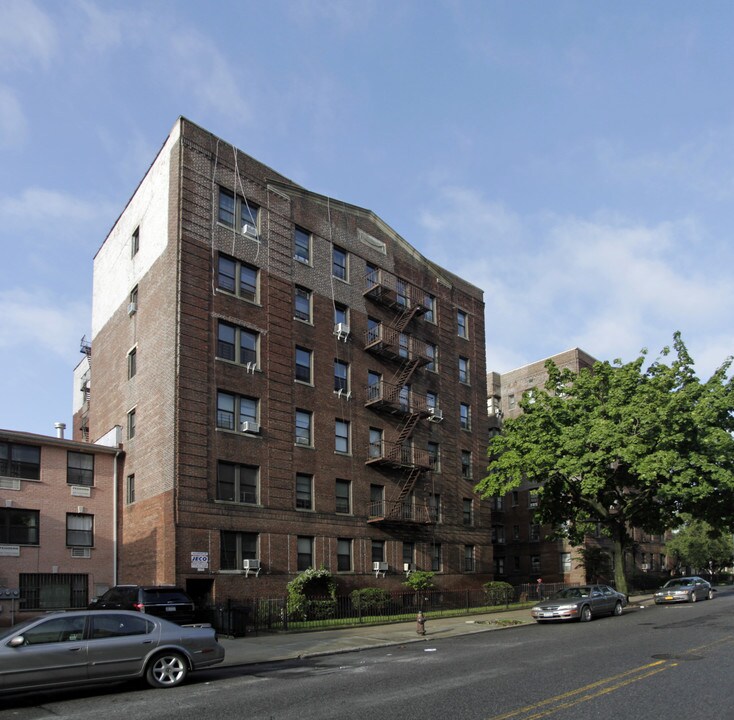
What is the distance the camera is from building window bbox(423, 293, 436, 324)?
4278 centimetres

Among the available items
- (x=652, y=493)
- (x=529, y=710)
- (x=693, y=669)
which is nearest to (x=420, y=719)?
(x=529, y=710)

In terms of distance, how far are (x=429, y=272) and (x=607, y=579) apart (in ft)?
92.5

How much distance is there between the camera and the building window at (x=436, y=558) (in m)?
39.0

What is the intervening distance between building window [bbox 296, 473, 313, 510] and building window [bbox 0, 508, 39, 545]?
10547 mm

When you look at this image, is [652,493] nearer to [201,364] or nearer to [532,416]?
[532,416]

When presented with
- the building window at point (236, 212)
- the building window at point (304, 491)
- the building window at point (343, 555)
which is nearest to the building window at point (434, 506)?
the building window at point (343, 555)

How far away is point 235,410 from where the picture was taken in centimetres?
3117

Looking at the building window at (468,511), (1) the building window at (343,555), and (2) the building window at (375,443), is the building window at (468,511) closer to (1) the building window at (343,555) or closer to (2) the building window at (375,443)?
(2) the building window at (375,443)

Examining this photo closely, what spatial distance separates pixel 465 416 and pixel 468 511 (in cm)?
556

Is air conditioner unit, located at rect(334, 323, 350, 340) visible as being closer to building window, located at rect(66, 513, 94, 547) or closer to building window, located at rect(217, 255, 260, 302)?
building window, located at rect(217, 255, 260, 302)

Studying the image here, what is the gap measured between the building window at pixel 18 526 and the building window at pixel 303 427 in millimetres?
11073

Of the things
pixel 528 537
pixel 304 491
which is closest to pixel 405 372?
pixel 304 491

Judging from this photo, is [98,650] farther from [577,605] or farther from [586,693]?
[577,605]

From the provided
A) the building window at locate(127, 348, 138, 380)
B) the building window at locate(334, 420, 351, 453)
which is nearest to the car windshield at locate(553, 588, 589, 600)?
the building window at locate(334, 420, 351, 453)
